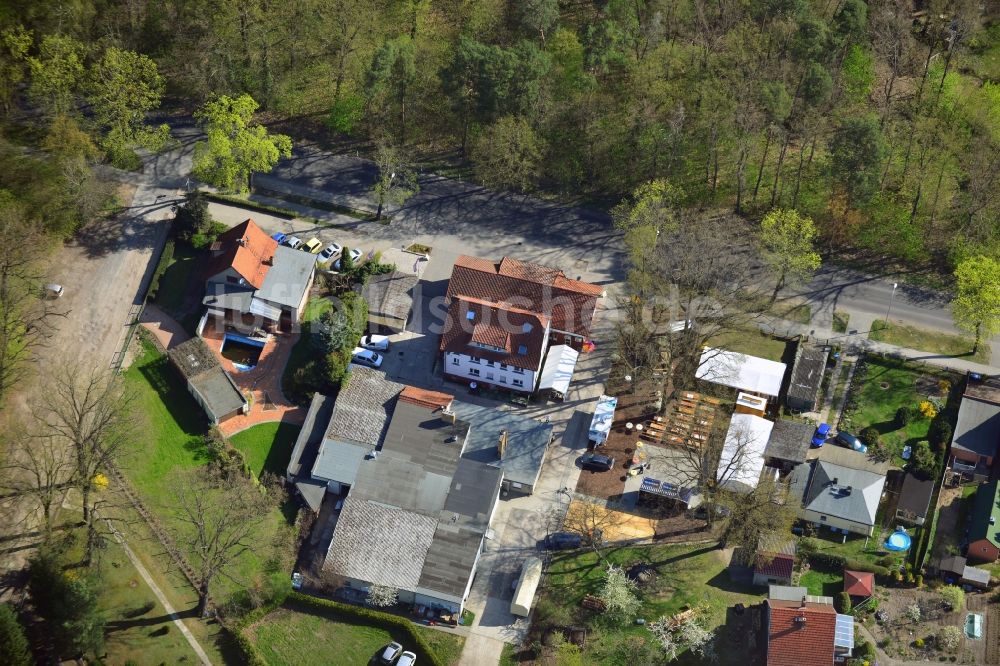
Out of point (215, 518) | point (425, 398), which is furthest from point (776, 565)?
point (215, 518)

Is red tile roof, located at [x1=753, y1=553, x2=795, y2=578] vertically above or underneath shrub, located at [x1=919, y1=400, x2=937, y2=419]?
underneath

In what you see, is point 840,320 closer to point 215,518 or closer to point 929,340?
point 929,340

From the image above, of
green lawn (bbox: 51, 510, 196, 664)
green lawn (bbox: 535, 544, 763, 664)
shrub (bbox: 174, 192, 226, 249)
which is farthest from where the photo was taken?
shrub (bbox: 174, 192, 226, 249)

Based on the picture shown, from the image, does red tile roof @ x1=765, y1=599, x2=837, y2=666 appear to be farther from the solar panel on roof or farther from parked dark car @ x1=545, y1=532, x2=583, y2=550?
parked dark car @ x1=545, y1=532, x2=583, y2=550

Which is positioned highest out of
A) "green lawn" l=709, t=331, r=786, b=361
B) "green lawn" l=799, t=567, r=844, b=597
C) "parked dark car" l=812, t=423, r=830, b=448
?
"green lawn" l=709, t=331, r=786, b=361

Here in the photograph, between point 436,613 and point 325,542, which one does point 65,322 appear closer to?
point 325,542

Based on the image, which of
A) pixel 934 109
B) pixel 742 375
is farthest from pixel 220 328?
pixel 934 109

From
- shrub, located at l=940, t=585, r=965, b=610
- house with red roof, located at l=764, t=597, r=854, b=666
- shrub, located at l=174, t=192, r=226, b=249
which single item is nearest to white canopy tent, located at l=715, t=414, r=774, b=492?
house with red roof, located at l=764, t=597, r=854, b=666

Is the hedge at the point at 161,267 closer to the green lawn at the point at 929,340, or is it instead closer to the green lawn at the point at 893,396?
the green lawn at the point at 893,396
